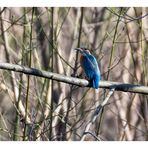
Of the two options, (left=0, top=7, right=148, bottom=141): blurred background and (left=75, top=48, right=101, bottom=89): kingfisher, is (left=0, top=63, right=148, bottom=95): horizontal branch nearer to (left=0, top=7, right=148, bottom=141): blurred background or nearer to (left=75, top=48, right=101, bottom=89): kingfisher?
(left=75, top=48, right=101, bottom=89): kingfisher

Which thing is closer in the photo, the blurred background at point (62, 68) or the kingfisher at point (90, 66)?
the kingfisher at point (90, 66)

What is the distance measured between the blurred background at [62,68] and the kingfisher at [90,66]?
0.29ft

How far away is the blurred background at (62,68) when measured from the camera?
5.23 meters

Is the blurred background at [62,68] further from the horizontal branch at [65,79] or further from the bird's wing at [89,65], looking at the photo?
the horizontal branch at [65,79]

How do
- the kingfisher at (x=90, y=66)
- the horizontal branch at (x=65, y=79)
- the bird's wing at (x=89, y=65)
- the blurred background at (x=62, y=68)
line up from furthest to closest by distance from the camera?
the blurred background at (x=62, y=68) → the bird's wing at (x=89, y=65) → the kingfisher at (x=90, y=66) → the horizontal branch at (x=65, y=79)

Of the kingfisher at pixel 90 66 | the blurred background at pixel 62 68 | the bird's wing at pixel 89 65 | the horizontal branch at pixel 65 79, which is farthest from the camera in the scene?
the blurred background at pixel 62 68

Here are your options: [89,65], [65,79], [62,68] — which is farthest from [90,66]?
[62,68]

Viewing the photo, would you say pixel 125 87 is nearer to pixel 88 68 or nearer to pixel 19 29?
pixel 88 68

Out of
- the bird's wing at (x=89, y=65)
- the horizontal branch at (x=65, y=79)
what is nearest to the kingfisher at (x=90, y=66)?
the bird's wing at (x=89, y=65)

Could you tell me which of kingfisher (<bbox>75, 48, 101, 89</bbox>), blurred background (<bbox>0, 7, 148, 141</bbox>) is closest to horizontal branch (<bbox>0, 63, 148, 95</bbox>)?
kingfisher (<bbox>75, 48, 101, 89</bbox>)

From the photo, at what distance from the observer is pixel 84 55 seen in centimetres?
539
